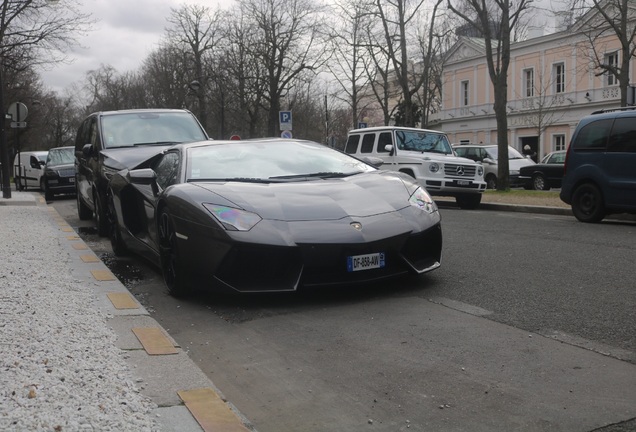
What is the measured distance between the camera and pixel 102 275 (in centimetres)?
677

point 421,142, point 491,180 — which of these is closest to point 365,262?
point 421,142

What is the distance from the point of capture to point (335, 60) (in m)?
50.1

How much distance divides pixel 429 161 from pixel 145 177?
1077 centimetres

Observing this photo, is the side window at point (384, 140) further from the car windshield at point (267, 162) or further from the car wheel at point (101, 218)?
the car windshield at point (267, 162)

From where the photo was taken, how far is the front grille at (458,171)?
1673 cm

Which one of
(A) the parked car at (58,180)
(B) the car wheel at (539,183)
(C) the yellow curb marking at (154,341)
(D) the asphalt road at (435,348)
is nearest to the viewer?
(D) the asphalt road at (435,348)

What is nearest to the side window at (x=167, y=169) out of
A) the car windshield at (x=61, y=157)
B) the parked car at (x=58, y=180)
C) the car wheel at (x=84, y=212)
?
the car wheel at (x=84, y=212)

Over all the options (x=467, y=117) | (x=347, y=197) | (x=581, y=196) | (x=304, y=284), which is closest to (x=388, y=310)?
(x=304, y=284)

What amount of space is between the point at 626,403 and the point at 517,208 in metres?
13.2

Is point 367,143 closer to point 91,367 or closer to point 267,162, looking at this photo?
point 267,162

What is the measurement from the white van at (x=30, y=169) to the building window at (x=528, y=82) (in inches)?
1404

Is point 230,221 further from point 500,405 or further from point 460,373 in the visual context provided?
point 500,405

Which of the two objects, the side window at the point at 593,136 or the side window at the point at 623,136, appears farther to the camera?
the side window at the point at 593,136

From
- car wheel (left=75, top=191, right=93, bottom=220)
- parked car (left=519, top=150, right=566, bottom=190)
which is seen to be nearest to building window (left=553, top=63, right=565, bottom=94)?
parked car (left=519, top=150, right=566, bottom=190)
